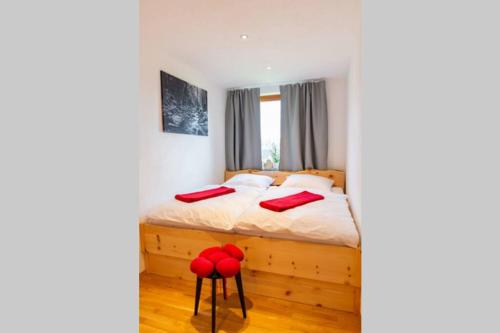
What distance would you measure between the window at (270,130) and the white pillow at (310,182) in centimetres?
74

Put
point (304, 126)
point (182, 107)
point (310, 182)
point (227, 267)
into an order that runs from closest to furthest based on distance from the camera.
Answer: point (227, 267)
point (182, 107)
point (310, 182)
point (304, 126)

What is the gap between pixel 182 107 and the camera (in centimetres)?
283

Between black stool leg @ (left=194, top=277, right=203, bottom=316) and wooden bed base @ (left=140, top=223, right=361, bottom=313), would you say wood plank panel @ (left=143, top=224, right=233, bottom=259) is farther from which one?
black stool leg @ (left=194, top=277, right=203, bottom=316)

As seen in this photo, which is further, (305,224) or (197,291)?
(305,224)

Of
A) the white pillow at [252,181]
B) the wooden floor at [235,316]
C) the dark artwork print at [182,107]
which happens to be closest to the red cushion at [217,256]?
the wooden floor at [235,316]

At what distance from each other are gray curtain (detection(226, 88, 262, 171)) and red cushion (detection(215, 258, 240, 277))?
97.6 inches

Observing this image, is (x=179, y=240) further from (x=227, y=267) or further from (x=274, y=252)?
(x=274, y=252)

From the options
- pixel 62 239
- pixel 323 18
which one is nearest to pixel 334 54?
pixel 323 18

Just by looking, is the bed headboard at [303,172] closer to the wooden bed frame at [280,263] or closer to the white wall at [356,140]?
the white wall at [356,140]

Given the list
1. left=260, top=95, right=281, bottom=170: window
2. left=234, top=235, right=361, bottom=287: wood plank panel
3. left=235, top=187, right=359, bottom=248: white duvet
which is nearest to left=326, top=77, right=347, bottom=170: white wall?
left=260, top=95, right=281, bottom=170: window

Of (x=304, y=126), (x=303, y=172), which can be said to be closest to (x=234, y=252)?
(x=303, y=172)

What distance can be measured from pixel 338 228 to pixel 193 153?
2.16 metres

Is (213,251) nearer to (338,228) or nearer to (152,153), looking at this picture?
(338,228)

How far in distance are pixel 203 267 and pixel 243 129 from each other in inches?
109
